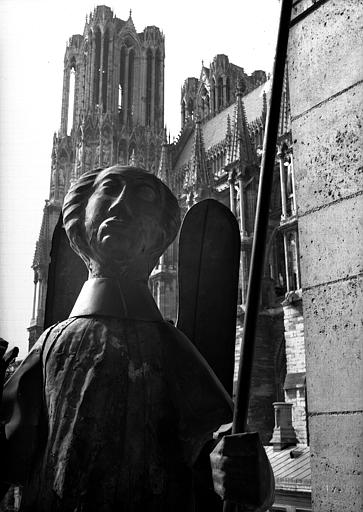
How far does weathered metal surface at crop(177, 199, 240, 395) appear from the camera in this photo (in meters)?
2.04

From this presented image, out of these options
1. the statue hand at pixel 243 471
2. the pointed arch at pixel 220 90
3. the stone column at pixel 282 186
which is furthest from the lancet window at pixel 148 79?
the statue hand at pixel 243 471

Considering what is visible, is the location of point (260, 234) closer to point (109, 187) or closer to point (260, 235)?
point (260, 235)

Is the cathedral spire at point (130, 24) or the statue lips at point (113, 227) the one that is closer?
the statue lips at point (113, 227)

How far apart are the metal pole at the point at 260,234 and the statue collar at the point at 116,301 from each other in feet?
1.75

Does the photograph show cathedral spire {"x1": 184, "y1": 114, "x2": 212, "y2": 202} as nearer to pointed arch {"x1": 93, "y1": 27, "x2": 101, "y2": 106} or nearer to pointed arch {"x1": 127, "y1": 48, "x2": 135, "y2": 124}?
pointed arch {"x1": 127, "y1": 48, "x2": 135, "y2": 124}

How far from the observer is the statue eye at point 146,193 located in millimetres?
1969

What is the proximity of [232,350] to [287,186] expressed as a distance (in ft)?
72.6

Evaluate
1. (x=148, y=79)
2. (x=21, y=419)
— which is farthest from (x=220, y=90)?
(x=21, y=419)

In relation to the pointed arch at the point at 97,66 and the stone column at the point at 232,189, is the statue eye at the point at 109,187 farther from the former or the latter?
the pointed arch at the point at 97,66

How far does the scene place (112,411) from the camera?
1661 millimetres

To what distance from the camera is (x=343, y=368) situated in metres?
2.29

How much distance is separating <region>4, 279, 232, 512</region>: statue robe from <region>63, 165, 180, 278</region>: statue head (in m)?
0.11

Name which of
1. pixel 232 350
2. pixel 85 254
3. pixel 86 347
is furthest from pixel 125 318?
pixel 232 350

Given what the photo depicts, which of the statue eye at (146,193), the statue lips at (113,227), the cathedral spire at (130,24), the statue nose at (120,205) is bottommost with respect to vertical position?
the statue lips at (113,227)
